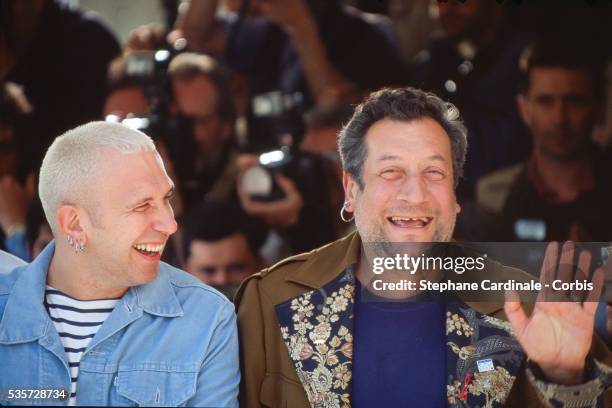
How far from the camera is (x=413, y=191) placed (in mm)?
2354

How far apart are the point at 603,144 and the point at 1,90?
239cm

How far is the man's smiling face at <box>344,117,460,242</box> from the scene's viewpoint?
2.37 meters

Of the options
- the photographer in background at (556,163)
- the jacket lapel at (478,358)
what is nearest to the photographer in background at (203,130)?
the photographer in background at (556,163)

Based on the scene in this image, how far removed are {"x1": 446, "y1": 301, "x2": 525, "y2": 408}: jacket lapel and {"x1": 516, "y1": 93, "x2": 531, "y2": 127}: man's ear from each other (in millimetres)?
1232

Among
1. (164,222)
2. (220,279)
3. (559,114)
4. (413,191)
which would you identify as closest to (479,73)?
(559,114)

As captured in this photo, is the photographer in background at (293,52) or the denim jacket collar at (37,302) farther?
the photographer in background at (293,52)

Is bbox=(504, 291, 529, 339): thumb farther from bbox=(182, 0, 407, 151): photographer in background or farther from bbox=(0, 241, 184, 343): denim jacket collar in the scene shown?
bbox=(182, 0, 407, 151): photographer in background

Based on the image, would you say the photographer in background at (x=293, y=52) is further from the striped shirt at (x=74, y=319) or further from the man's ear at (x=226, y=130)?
the striped shirt at (x=74, y=319)

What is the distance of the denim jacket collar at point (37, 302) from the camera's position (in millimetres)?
2252

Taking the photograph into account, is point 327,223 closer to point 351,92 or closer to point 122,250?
point 351,92

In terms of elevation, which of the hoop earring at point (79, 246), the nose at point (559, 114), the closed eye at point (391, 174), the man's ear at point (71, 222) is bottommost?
the hoop earring at point (79, 246)

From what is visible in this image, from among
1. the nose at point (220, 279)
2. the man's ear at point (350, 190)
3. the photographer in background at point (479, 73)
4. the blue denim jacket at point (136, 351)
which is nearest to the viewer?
the blue denim jacket at point (136, 351)

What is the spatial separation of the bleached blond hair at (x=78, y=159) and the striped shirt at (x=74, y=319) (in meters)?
A: 0.20

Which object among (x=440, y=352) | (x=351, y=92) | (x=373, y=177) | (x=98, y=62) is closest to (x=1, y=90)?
(x=98, y=62)
